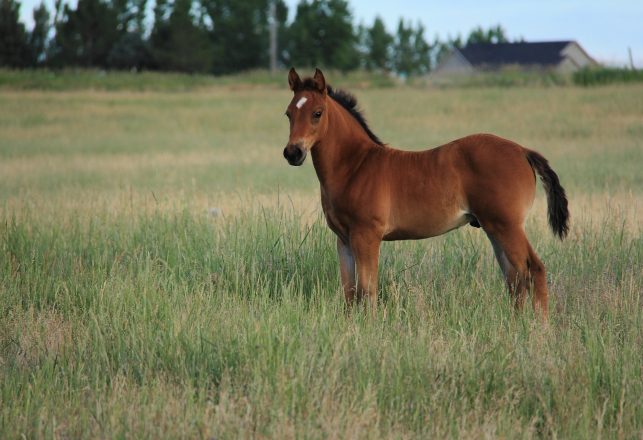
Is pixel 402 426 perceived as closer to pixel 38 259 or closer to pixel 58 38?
pixel 38 259

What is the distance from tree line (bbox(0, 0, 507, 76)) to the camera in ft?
203

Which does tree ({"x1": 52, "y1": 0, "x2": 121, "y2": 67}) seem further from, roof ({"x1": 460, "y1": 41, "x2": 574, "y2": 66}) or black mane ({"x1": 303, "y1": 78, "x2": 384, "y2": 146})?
black mane ({"x1": 303, "y1": 78, "x2": 384, "y2": 146})

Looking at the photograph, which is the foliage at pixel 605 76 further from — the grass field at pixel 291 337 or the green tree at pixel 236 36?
the green tree at pixel 236 36

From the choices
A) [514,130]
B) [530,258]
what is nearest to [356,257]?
[530,258]

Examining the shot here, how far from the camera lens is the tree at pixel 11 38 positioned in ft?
193

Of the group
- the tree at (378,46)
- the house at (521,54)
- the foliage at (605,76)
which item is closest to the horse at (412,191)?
the foliage at (605,76)

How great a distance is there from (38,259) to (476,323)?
4.29 metres

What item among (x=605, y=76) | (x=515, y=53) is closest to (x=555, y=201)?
(x=605, y=76)

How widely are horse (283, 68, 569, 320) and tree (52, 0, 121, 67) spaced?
62.0 meters

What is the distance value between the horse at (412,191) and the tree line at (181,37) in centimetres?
5456

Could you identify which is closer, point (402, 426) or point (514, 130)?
point (402, 426)

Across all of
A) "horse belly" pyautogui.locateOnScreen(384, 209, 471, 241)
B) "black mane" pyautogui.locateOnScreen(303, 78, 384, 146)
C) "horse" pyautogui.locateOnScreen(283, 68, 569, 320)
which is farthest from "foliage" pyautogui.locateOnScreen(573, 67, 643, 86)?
"horse belly" pyautogui.locateOnScreen(384, 209, 471, 241)

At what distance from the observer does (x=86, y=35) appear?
6475cm

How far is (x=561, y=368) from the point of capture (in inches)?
188
